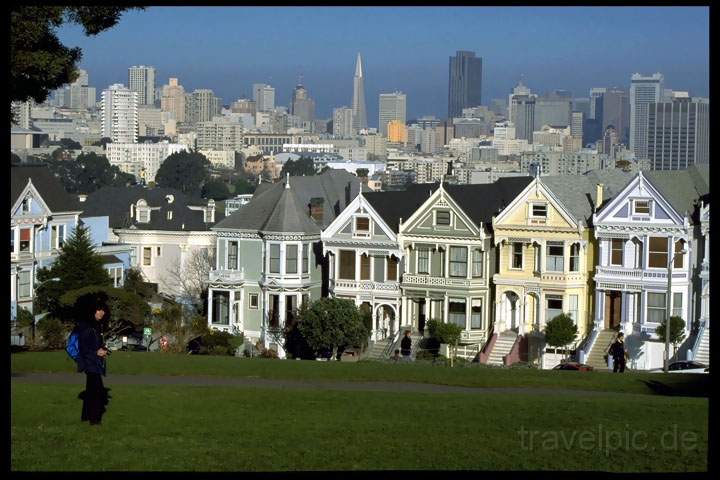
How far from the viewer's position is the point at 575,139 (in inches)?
5551

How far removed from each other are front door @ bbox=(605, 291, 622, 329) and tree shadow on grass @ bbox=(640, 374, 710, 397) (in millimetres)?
12872

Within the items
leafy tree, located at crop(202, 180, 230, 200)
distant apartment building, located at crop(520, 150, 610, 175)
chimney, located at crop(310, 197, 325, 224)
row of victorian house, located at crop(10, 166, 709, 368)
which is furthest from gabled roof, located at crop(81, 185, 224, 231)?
leafy tree, located at crop(202, 180, 230, 200)

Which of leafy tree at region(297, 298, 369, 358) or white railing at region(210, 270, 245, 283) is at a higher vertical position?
white railing at region(210, 270, 245, 283)

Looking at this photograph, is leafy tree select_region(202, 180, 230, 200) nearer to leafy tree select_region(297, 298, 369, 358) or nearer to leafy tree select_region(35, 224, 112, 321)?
leafy tree select_region(35, 224, 112, 321)

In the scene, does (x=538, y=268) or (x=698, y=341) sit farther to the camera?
(x=538, y=268)

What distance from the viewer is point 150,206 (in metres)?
59.2

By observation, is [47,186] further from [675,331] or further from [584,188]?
[675,331]

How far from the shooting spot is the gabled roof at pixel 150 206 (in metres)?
55.5

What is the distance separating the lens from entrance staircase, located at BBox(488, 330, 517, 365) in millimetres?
38438

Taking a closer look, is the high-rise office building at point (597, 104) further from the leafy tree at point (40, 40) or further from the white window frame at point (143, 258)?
the leafy tree at point (40, 40)

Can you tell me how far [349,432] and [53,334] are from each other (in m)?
17.9

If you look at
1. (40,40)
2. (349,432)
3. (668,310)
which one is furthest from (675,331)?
(349,432)
